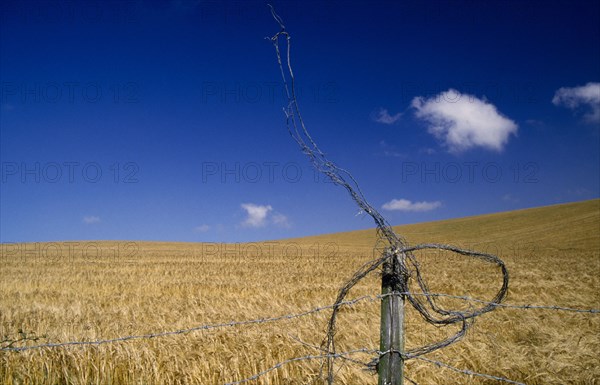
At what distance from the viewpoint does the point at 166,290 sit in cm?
1223

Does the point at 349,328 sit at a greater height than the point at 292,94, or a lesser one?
lesser

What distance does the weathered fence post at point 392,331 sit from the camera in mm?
2693

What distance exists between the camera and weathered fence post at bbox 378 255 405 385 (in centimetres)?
269

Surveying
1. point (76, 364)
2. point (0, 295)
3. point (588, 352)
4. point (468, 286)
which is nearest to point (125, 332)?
point (76, 364)

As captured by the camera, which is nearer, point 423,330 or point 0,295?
point 423,330

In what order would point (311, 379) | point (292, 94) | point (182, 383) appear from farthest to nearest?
point (182, 383) → point (311, 379) → point (292, 94)

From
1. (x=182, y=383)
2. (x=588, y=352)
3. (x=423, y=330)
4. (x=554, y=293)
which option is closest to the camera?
(x=182, y=383)

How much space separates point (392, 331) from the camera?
2709 mm

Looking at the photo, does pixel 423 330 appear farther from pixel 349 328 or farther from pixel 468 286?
pixel 468 286

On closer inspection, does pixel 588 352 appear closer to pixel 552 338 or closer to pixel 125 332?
pixel 552 338

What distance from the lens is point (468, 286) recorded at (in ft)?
42.3

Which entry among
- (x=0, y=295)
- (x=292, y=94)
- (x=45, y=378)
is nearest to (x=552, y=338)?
(x=292, y=94)

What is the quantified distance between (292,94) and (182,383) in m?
3.57

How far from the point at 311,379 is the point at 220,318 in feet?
9.19
